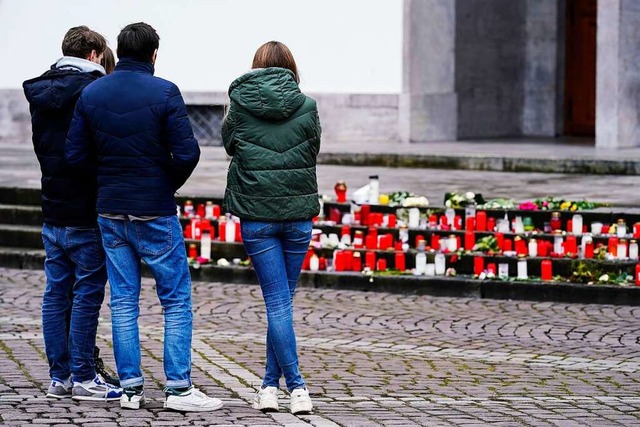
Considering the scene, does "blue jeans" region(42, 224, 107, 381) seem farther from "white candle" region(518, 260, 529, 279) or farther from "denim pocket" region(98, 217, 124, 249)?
"white candle" region(518, 260, 529, 279)

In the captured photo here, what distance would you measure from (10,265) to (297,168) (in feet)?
21.8

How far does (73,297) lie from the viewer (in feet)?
23.7

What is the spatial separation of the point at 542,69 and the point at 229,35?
189 inches

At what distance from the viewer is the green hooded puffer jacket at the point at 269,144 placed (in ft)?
21.9

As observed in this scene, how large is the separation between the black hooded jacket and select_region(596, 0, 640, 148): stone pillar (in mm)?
11800

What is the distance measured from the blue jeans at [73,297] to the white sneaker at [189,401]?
0.56 m

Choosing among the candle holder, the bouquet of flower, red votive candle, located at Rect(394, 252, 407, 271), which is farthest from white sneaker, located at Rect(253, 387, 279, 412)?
the candle holder

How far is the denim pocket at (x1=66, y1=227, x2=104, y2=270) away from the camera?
23.1 feet

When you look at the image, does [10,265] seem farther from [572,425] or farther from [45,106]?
[572,425]

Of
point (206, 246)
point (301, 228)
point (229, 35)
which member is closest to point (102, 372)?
point (301, 228)

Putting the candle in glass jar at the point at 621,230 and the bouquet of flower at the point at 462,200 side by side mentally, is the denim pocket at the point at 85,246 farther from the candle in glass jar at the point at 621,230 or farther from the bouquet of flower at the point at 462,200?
the bouquet of flower at the point at 462,200

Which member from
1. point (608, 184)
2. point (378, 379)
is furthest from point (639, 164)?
point (378, 379)

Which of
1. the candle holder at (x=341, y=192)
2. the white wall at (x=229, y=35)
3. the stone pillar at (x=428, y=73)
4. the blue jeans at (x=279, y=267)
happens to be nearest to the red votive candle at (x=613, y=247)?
the candle holder at (x=341, y=192)

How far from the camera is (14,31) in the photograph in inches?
850
